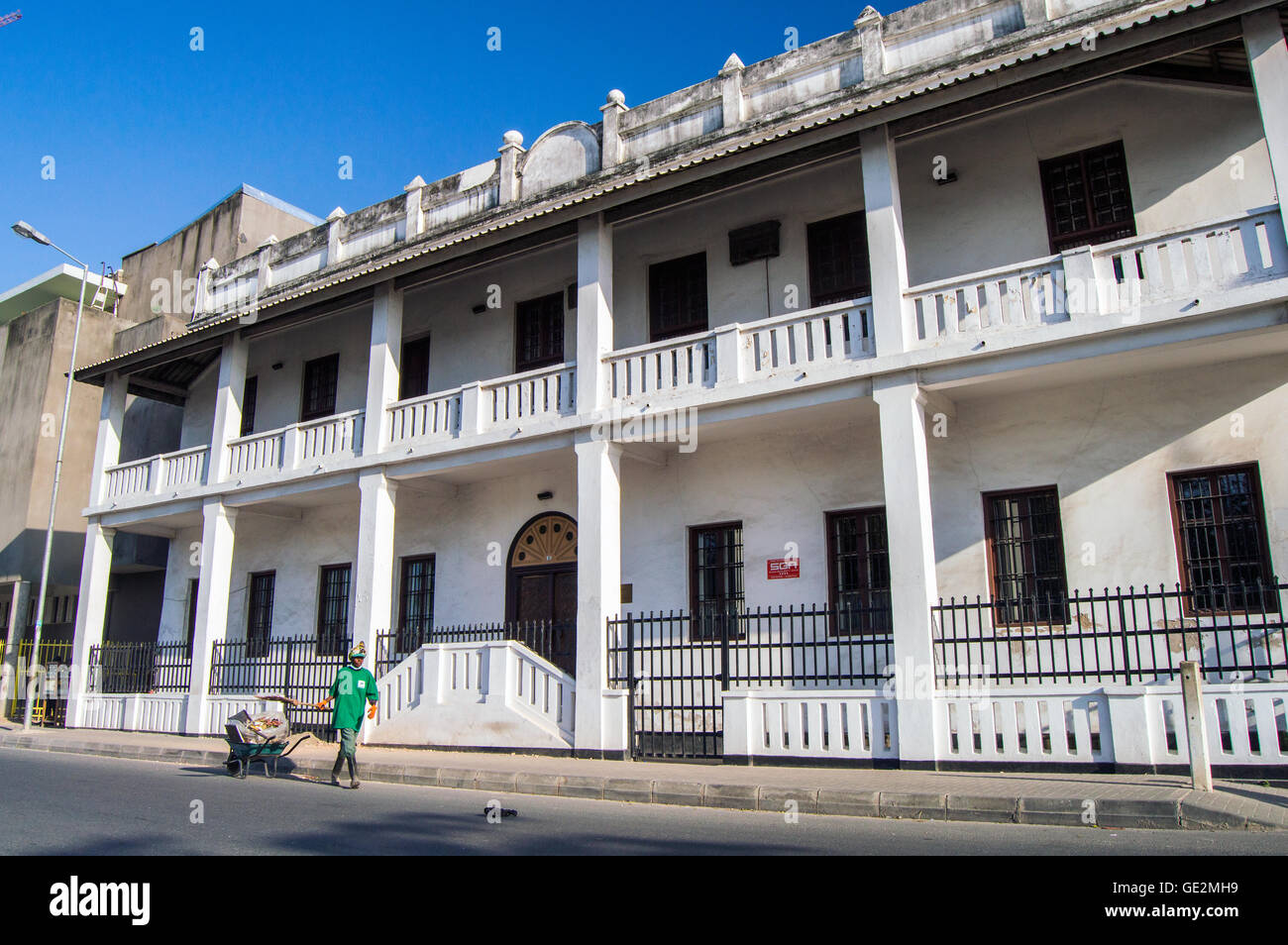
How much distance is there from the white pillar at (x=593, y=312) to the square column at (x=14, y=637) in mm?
17286

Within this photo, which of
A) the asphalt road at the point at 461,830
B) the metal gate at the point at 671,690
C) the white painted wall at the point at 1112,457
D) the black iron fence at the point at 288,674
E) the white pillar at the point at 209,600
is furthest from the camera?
the white pillar at the point at 209,600

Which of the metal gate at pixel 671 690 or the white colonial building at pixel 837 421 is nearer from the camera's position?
the white colonial building at pixel 837 421

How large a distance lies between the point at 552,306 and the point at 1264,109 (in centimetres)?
1102

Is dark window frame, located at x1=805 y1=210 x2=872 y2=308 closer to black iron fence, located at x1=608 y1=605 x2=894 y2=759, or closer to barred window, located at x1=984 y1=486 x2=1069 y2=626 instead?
barred window, located at x1=984 y1=486 x2=1069 y2=626

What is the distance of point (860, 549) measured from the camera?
1371 cm

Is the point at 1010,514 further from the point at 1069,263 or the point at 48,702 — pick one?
the point at 48,702

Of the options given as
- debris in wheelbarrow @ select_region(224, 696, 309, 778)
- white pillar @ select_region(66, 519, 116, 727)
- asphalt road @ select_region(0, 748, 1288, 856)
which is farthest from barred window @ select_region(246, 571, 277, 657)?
asphalt road @ select_region(0, 748, 1288, 856)

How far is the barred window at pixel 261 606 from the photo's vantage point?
20.8 metres

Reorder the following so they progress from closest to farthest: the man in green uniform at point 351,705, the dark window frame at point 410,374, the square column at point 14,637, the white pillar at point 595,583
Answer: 1. the man in green uniform at point 351,705
2. the white pillar at point 595,583
3. the dark window frame at point 410,374
4. the square column at point 14,637

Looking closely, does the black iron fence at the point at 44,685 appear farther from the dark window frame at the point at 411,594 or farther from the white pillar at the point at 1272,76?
the white pillar at the point at 1272,76

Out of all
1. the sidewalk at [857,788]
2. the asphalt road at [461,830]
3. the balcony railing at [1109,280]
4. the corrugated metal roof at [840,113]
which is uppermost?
the corrugated metal roof at [840,113]

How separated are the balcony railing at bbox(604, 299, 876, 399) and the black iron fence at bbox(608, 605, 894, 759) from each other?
325cm

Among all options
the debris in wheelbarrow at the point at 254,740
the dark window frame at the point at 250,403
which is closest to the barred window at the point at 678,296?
the debris in wheelbarrow at the point at 254,740
